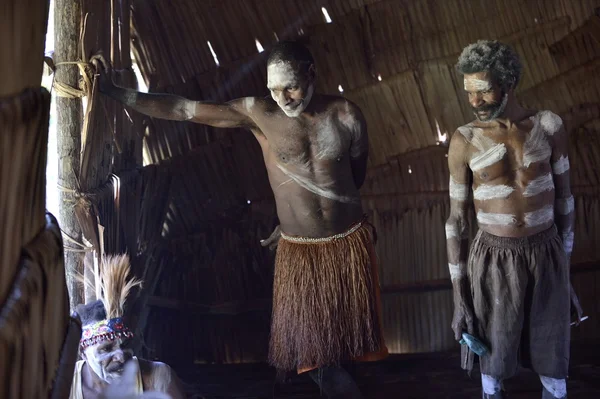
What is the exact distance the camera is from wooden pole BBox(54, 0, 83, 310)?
298 centimetres

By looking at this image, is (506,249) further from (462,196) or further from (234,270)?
(234,270)

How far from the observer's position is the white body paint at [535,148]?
321cm

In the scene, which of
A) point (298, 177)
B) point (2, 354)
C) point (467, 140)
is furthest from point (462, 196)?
point (2, 354)

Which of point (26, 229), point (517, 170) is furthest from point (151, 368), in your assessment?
point (26, 229)

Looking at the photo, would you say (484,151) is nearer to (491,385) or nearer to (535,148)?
(535,148)

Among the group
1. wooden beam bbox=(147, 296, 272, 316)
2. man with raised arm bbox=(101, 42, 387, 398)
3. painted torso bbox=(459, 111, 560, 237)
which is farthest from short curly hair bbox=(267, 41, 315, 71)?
wooden beam bbox=(147, 296, 272, 316)

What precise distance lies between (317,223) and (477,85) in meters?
0.91

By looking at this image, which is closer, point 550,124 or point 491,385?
point 550,124

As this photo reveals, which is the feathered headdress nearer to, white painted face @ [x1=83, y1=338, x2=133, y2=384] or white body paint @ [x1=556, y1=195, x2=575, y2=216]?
white painted face @ [x1=83, y1=338, x2=133, y2=384]

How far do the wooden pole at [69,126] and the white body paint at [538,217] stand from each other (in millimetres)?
1840

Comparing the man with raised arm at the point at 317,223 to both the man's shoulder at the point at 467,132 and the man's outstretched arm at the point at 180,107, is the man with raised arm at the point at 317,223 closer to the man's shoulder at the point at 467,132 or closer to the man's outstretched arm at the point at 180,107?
the man's outstretched arm at the point at 180,107

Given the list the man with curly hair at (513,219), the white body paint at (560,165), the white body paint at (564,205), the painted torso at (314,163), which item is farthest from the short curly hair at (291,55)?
the white body paint at (564,205)

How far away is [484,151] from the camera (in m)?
3.25

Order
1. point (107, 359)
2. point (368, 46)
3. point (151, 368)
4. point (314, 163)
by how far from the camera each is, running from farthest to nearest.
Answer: point (368, 46) → point (314, 163) → point (151, 368) → point (107, 359)
